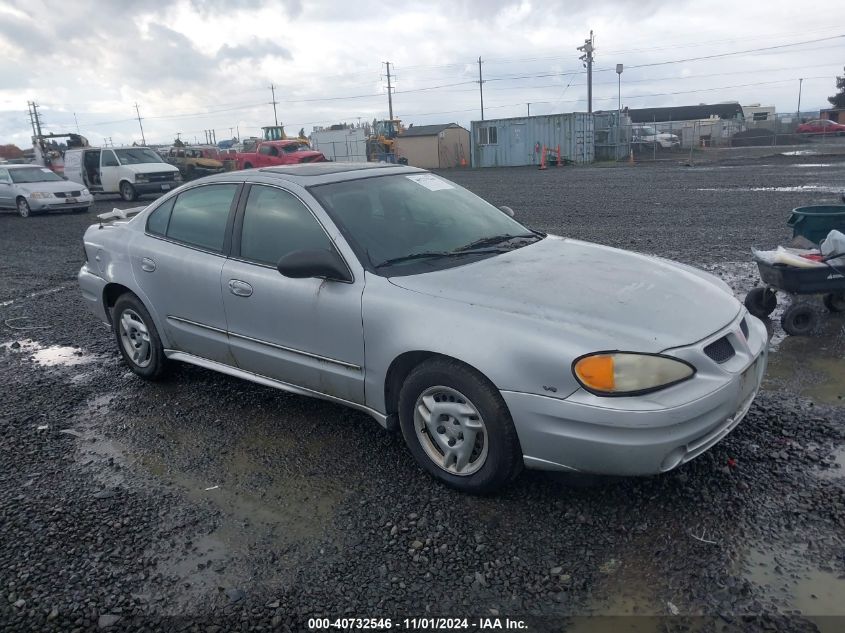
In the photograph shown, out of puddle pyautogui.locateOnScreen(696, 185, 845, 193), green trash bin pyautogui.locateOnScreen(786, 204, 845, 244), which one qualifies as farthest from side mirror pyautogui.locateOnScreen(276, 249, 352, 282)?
puddle pyautogui.locateOnScreen(696, 185, 845, 193)

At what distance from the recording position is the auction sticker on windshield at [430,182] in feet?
15.0

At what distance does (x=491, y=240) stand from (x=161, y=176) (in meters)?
20.3

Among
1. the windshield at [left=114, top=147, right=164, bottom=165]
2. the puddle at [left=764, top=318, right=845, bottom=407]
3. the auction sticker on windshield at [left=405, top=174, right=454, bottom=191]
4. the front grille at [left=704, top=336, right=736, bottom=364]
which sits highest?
the windshield at [left=114, top=147, right=164, bottom=165]

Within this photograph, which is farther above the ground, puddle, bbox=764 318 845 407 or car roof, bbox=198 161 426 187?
car roof, bbox=198 161 426 187

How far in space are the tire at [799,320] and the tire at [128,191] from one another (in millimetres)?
20669

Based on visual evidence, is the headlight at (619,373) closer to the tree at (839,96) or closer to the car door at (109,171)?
the car door at (109,171)

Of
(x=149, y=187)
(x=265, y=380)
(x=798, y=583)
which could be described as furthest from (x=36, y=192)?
(x=798, y=583)

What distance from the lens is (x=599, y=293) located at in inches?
132

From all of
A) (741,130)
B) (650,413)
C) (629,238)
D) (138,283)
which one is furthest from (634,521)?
(741,130)

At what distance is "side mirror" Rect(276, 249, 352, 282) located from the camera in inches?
141

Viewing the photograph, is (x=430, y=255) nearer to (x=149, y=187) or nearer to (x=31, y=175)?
(x=31, y=175)

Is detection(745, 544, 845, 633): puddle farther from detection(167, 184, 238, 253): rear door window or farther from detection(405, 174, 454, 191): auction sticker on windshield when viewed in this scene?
detection(167, 184, 238, 253): rear door window

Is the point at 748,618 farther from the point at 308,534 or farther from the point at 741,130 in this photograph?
the point at 741,130

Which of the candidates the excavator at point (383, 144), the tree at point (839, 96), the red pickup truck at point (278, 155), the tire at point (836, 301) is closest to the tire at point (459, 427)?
the tire at point (836, 301)
